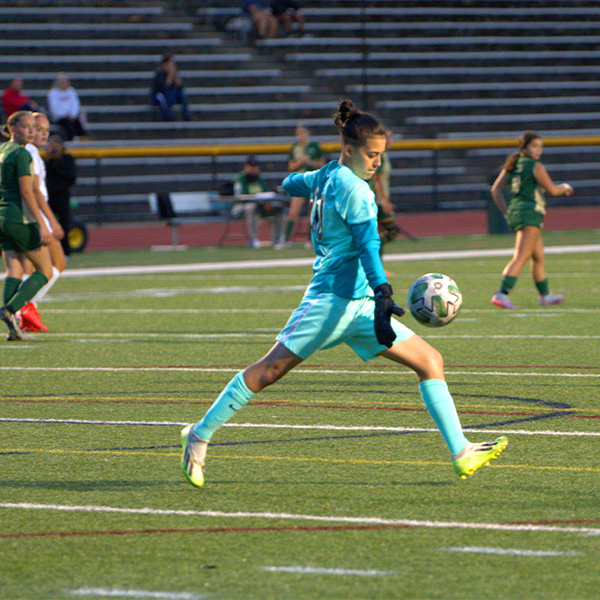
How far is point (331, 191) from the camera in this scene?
220 inches

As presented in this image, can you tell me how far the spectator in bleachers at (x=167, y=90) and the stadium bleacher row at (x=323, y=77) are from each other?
371 millimetres

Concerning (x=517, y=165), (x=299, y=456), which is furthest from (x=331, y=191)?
(x=517, y=165)

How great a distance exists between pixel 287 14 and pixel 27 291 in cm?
2507

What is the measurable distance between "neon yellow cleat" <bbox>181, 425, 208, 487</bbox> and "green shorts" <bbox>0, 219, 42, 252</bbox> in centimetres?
609

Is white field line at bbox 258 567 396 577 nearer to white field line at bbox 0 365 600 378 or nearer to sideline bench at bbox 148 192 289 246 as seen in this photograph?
white field line at bbox 0 365 600 378

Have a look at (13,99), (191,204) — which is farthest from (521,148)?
(13,99)

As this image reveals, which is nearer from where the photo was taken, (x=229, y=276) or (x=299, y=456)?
(x=299, y=456)

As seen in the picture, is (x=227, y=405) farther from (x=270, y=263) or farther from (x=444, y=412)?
(x=270, y=263)

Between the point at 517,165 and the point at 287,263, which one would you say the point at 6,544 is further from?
the point at 287,263

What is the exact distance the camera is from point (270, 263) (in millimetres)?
20125

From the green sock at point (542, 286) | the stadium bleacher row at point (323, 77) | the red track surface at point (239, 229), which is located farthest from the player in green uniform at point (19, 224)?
the stadium bleacher row at point (323, 77)

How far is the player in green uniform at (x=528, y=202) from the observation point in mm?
13453

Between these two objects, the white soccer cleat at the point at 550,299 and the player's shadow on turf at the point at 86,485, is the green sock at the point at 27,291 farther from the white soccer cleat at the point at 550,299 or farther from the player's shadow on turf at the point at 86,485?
the player's shadow on turf at the point at 86,485

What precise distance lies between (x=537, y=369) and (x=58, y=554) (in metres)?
5.25
